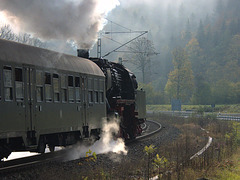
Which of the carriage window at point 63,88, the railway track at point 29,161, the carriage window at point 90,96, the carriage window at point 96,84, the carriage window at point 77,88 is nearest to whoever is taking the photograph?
the railway track at point 29,161

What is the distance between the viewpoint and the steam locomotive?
9242mm

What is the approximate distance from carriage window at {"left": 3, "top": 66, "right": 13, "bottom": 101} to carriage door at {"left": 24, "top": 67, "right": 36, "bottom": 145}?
63cm

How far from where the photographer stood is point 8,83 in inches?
359

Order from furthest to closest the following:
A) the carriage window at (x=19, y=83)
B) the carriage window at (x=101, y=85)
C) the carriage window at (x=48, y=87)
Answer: the carriage window at (x=101, y=85)
the carriage window at (x=48, y=87)
the carriage window at (x=19, y=83)

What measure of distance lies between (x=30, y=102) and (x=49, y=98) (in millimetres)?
1045

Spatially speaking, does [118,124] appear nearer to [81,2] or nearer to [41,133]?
[81,2]

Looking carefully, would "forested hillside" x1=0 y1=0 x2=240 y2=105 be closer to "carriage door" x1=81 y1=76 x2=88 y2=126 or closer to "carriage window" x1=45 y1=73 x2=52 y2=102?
"carriage door" x1=81 y1=76 x2=88 y2=126

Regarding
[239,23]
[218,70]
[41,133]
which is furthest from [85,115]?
[239,23]

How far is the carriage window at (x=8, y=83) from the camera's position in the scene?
355 inches

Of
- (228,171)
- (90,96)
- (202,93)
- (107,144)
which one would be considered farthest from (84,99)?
(202,93)

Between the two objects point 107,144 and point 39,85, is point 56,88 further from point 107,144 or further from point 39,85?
point 107,144

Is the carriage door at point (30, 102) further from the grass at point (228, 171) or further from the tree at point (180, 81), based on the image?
the tree at point (180, 81)

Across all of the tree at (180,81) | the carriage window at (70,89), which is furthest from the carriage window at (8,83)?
the tree at (180,81)

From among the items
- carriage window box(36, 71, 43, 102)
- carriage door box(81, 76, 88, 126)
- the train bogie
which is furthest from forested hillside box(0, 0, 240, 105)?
carriage window box(36, 71, 43, 102)
